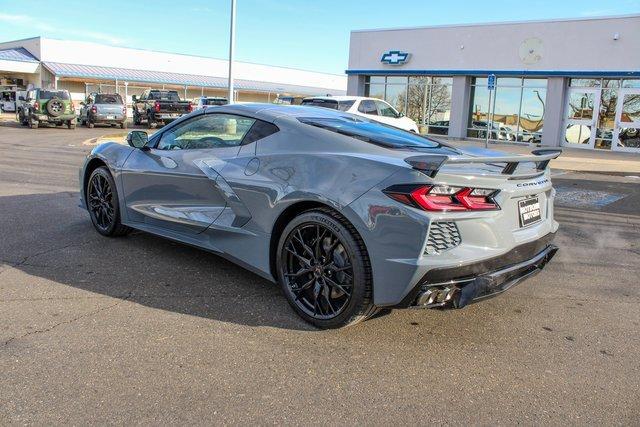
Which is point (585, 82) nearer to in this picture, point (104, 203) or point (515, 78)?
point (515, 78)

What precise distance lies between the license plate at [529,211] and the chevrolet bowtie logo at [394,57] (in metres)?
24.1

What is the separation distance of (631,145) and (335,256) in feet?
70.8

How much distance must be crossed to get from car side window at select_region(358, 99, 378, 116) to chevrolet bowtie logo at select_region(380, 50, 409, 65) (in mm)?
9074

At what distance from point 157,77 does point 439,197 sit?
54.0 m

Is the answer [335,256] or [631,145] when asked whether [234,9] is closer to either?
[631,145]

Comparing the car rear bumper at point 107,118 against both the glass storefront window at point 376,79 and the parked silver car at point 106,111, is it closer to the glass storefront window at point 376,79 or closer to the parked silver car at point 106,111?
the parked silver car at point 106,111

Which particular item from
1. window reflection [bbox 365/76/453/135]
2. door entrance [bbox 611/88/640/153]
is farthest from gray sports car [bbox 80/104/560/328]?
window reflection [bbox 365/76/453/135]

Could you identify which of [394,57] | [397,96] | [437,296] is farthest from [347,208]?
[397,96]

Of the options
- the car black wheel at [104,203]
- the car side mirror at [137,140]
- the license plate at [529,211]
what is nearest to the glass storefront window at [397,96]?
the car black wheel at [104,203]

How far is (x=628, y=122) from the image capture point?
2152 cm

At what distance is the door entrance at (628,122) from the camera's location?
21312 mm

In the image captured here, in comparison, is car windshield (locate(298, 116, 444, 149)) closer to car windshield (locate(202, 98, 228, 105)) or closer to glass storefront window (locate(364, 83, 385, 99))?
glass storefront window (locate(364, 83, 385, 99))

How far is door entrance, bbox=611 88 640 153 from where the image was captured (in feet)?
69.9

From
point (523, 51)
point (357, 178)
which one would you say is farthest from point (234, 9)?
point (357, 178)
